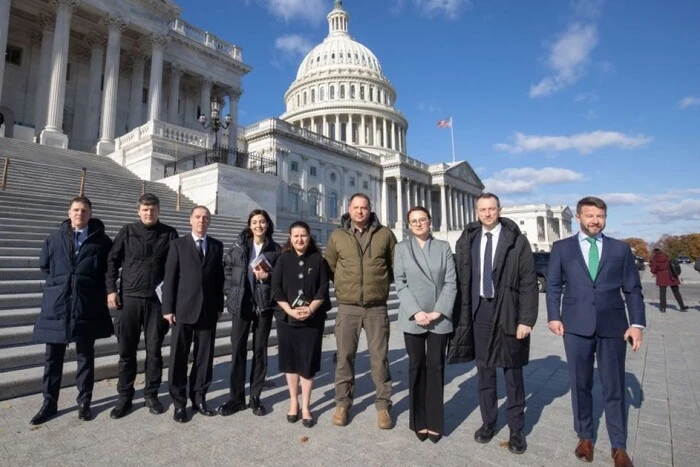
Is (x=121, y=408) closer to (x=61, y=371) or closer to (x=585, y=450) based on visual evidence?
(x=61, y=371)

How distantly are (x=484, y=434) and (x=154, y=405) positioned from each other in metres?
3.64

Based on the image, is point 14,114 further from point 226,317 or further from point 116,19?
point 226,317

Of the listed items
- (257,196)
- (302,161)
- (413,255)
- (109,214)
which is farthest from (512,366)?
(302,161)

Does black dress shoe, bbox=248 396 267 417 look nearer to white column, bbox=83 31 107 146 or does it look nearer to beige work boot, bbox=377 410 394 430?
beige work boot, bbox=377 410 394 430

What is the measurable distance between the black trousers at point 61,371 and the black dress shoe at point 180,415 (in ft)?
3.16

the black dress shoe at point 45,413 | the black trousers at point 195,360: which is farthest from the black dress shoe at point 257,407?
the black dress shoe at point 45,413

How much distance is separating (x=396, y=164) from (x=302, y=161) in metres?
17.4

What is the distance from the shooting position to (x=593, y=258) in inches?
147

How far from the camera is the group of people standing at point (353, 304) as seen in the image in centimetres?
368

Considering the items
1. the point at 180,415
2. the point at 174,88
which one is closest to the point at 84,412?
the point at 180,415

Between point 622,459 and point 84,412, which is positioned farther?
point 84,412

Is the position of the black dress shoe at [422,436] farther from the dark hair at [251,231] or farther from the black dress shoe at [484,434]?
the dark hair at [251,231]

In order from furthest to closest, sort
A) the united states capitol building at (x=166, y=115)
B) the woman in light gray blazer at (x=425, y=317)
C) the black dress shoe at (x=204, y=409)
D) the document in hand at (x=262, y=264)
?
1. the united states capitol building at (x=166, y=115)
2. the document in hand at (x=262, y=264)
3. the black dress shoe at (x=204, y=409)
4. the woman in light gray blazer at (x=425, y=317)

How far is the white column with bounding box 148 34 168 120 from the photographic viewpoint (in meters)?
29.4
